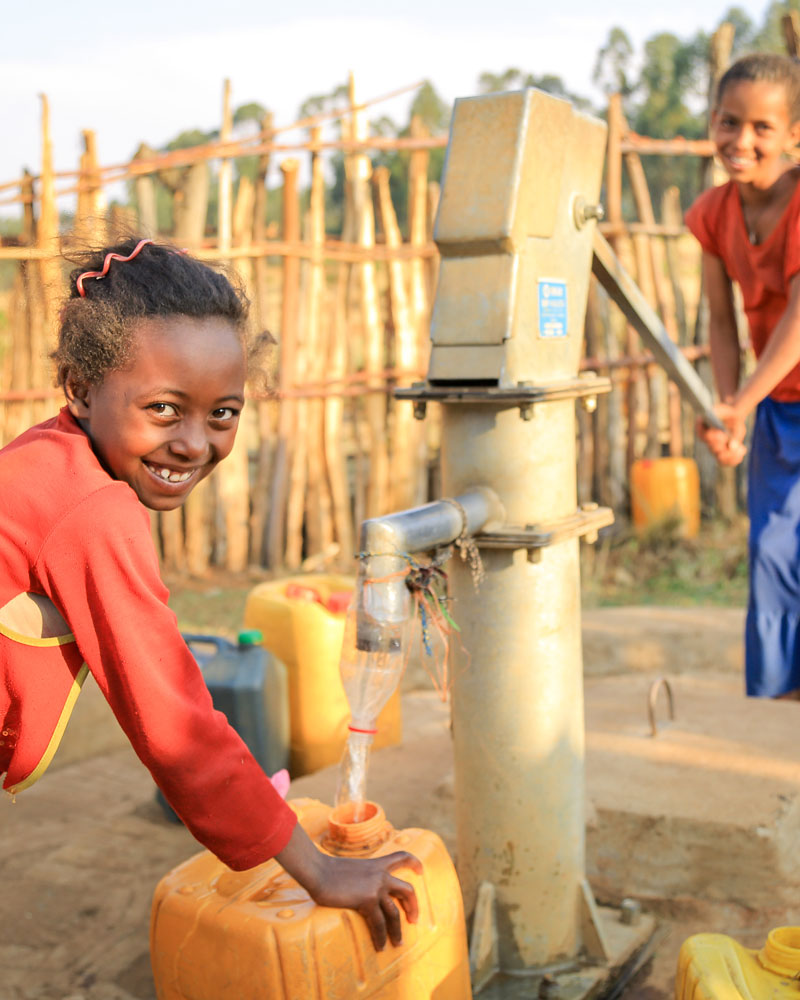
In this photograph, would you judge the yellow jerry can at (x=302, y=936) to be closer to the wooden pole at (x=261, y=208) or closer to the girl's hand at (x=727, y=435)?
the girl's hand at (x=727, y=435)

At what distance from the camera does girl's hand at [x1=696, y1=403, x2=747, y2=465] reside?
2.49m

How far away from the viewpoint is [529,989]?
190 centimetres

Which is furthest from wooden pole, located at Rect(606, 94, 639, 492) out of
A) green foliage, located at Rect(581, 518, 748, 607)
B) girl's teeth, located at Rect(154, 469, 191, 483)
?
girl's teeth, located at Rect(154, 469, 191, 483)

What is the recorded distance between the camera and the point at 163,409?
1.39 metres

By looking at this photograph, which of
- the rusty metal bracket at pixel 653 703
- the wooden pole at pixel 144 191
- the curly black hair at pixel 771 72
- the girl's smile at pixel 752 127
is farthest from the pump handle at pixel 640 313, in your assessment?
the wooden pole at pixel 144 191

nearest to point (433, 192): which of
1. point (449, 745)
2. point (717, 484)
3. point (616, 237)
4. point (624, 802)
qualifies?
point (616, 237)

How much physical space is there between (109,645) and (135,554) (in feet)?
0.39

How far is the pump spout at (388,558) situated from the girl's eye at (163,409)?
33 cm

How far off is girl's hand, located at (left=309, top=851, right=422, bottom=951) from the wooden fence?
4658 millimetres

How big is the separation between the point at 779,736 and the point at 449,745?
1025 mm

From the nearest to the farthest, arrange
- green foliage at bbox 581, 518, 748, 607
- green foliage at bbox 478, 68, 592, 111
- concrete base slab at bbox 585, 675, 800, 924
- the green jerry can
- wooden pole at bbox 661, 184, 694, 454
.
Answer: concrete base slab at bbox 585, 675, 800, 924, the green jerry can, green foliage at bbox 581, 518, 748, 607, wooden pole at bbox 661, 184, 694, 454, green foliage at bbox 478, 68, 592, 111

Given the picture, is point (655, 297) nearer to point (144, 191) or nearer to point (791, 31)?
point (791, 31)

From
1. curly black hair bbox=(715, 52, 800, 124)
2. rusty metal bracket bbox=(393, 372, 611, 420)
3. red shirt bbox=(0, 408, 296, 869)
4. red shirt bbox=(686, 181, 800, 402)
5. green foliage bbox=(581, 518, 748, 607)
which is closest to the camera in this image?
red shirt bbox=(0, 408, 296, 869)

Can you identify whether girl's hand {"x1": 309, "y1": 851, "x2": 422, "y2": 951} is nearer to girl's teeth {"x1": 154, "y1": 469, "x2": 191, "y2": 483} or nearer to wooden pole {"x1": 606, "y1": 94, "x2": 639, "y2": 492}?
girl's teeth {"x1": 154, "y1": 469, "x2": 191, "y2": 483}
